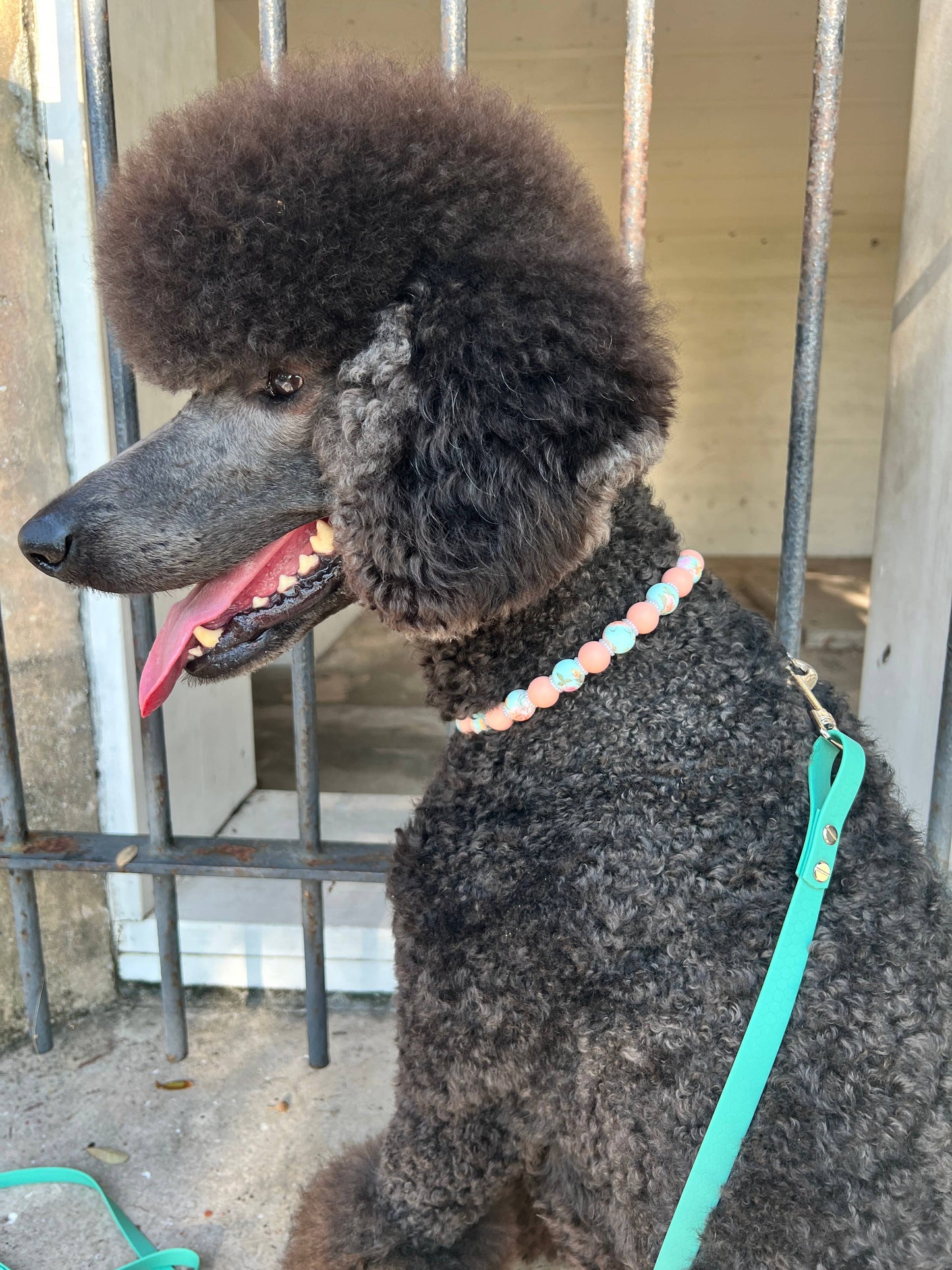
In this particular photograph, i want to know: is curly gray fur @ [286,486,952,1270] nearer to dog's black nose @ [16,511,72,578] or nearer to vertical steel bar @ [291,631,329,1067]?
dog's black nose @ [16,511,72,578]

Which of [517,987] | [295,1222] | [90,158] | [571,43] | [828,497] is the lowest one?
[828,497]

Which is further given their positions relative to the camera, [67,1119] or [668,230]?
[668,230]

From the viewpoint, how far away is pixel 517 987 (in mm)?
979

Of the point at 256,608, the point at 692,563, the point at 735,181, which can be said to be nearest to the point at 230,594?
the point at 256,608

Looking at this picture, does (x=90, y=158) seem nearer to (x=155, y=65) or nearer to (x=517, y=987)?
(x=155, y=65)

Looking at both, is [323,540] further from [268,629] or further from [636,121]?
[636,121]

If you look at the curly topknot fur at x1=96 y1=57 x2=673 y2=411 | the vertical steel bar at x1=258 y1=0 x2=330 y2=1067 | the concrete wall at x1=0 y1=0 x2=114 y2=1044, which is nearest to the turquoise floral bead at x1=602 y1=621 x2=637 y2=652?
the curly topknot fur at x1=96 y1=57 x2=673 y2=411

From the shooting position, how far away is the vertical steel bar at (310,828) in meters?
1.61

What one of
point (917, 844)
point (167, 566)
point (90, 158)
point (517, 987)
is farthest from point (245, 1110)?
point (90, 158)

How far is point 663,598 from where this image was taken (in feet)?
3.26

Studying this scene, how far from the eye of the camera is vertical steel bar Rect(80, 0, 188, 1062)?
140 centimetres

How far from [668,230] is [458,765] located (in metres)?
7.96

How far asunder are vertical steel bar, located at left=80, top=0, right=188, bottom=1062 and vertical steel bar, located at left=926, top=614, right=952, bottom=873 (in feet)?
4.55

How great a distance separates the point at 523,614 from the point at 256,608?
311 millimetres
